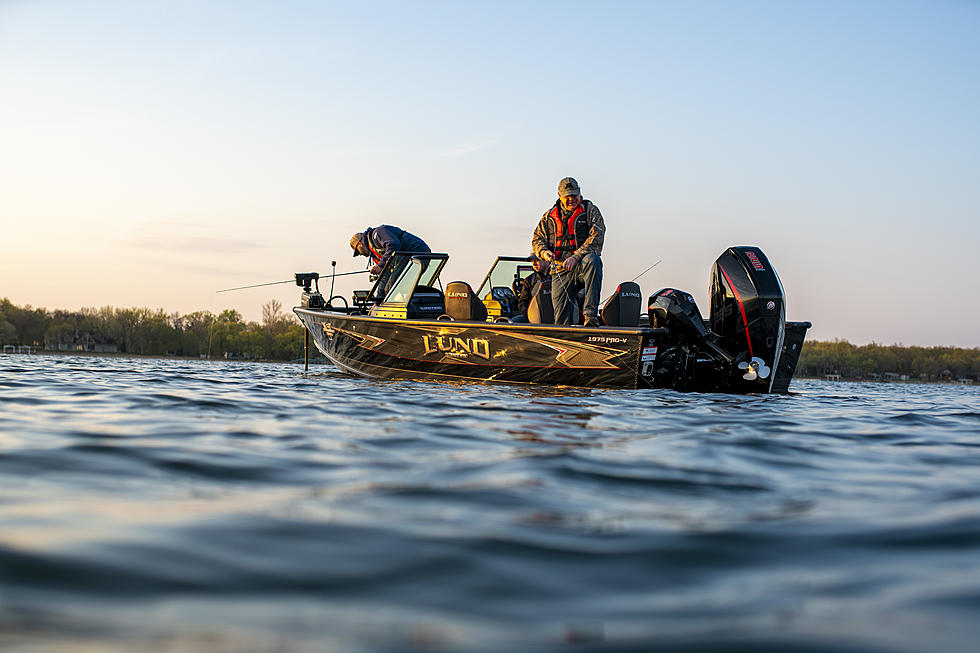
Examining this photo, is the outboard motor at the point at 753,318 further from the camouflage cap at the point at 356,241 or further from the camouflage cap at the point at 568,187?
the camouflage cap at the point at 356,241

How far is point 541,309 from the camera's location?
9.15 m

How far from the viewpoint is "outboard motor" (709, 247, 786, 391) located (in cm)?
707

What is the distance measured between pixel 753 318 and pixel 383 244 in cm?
586

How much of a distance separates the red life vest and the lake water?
16.1 feet

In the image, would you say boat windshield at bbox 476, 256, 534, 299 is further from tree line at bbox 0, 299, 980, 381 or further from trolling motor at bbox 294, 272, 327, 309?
tree line at bbox 0, 299, 980, 381

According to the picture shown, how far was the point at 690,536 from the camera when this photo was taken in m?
1.77

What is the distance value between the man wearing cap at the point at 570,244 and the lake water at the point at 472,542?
4.64 metres

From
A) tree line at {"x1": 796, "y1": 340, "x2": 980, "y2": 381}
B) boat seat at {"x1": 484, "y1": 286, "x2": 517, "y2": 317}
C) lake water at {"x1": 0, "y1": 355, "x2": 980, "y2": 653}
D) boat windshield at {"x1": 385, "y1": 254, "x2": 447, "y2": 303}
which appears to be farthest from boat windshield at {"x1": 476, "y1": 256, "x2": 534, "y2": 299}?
tree line at {"x1": 796, "y1": 340, "x2": 980, "y2": 381}

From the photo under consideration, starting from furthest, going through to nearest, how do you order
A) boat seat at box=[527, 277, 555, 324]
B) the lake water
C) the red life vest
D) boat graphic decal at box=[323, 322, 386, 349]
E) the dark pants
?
1. boat graphic decal at box=[323, 322, 386, 349]
2. boat seat at box=[527, 277, 555, 324]
3. the red life vest
4. the dark pants
5. the lake water

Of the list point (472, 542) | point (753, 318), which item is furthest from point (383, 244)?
point (472, 542)

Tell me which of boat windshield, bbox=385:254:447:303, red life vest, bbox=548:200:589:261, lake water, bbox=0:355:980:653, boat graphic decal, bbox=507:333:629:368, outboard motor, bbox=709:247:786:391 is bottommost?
lake water, bbox=0:355:980:653

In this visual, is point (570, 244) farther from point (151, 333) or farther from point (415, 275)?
point (151, 333)

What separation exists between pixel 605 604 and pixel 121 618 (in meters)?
0.81

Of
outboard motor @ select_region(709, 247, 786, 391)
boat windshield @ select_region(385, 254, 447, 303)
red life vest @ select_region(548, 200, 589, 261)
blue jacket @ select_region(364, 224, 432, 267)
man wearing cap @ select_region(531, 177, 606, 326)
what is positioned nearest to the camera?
outboard motor @ select_region(709, 247, 786, 391)
